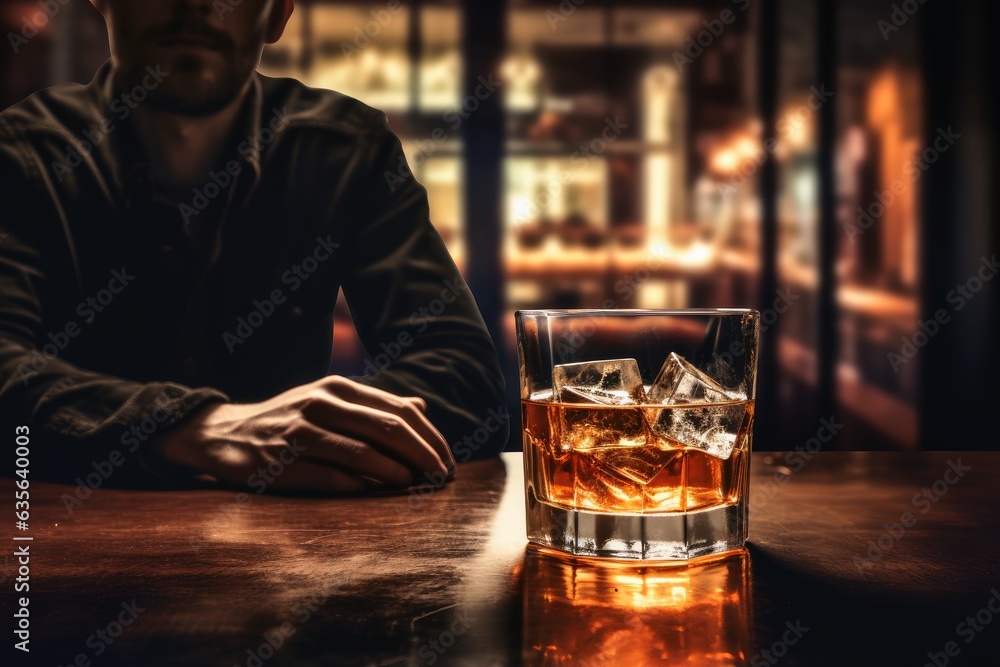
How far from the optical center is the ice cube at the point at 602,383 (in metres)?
0.74

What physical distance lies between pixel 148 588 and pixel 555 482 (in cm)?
32

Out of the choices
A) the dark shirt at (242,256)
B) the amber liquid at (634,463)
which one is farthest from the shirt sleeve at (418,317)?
the amber liquid at (634,463)

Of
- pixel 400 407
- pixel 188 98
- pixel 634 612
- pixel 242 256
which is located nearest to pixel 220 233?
pixel 242 256

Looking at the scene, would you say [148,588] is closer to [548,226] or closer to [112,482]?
[112,482]

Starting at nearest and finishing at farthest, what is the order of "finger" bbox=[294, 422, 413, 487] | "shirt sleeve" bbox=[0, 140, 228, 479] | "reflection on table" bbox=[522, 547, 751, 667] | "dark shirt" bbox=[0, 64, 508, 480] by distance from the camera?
1. "reflection on table" bbox=[522, 547, 751, 667]
2. "finger" bbox=[294, 422, 413, 487]
3. "shirt sleeve" bbox=[0, 140, 228, 479]
4. "dark shirt" bbox=[0, 64, 508, 480]

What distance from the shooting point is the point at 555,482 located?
76 centimetres

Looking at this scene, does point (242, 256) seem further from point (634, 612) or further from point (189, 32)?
point (634, 612)

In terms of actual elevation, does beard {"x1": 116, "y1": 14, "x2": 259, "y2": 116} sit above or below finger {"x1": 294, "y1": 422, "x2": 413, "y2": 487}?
above

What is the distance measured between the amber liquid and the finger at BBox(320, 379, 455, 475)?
39 centimetres

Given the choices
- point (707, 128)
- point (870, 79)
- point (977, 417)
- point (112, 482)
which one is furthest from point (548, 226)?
point (112, 482)

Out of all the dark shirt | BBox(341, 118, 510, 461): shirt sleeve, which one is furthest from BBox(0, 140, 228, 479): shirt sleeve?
BBox(341, 118, 510, 461): shirt sleeve

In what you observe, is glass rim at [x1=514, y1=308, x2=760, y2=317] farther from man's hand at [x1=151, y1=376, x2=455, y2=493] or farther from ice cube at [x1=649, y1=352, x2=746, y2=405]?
man's hand at [x1=151, y1=376, x2=455, y2=493]

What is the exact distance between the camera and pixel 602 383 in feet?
2.45

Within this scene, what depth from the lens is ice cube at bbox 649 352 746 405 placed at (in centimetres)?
72
